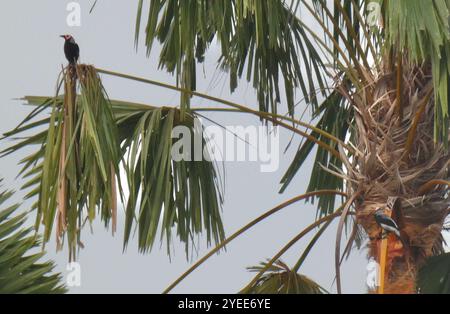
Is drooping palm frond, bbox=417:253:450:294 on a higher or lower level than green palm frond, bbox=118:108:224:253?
lower

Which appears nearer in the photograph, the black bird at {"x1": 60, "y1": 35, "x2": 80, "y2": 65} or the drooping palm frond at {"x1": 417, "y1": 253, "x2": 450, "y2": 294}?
the black bird at {"x1": 60, "y1": 35, "x2": 80, "y2": 65}

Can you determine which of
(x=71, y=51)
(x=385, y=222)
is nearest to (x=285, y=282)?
(x=385, y=222)

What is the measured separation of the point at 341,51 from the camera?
6574 mm

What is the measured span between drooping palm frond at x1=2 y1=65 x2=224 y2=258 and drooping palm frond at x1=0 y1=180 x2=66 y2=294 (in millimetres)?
398

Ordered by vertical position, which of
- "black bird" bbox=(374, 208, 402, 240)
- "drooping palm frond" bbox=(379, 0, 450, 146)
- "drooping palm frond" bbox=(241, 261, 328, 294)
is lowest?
"drooping palm frond" bbox=(241, 261, 328, 294)

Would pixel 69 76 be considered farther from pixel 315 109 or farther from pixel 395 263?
pixel 315 109

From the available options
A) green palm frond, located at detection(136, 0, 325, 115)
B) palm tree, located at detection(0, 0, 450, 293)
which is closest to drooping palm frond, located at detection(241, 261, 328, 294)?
palm tree, located at detection(0, 0, 450, 293)

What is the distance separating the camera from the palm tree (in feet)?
16.9

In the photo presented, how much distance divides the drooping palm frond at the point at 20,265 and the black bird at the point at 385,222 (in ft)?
6.30

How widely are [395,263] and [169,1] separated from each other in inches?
80.4

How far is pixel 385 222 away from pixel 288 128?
0.98 meters

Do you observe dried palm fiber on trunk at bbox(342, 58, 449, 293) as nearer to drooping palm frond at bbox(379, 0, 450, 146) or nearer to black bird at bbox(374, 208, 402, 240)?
black bird at bbox(374, 208, 402, 240)

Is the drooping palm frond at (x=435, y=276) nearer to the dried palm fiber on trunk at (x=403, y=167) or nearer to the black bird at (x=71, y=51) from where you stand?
the dried palm fiber on trunk at (x=403, y=167)
